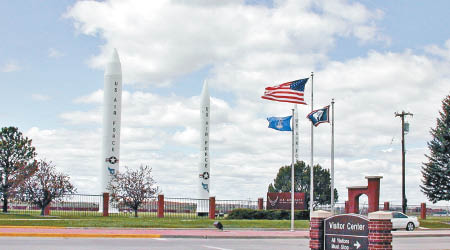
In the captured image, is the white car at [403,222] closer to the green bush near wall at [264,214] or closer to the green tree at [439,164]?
the green bush near wall at [264,214]

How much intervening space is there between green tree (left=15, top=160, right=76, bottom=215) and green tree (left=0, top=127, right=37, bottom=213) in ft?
16.2

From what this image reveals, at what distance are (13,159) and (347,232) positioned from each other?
137ft

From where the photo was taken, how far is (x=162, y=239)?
2592 cm

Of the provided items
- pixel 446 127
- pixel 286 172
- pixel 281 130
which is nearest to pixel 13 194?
pixel 281 130

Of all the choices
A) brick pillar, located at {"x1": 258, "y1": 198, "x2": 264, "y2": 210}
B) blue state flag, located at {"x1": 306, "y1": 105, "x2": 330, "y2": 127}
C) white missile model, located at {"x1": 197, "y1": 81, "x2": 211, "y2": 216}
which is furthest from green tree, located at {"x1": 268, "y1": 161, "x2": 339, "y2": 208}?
blue state flag, located at {"x1": 306, "y1": 105, "x2": 330, "y2": 127}

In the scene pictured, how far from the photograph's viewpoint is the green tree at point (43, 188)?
45.0 m

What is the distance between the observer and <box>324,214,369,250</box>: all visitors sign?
14.7 metres

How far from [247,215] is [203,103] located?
69.4 ft

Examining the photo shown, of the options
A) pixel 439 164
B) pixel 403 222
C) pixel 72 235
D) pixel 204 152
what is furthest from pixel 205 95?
pixel 72 235

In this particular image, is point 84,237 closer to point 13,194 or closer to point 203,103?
point 13,194

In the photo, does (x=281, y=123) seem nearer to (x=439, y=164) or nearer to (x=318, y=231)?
(x=318, y=231)

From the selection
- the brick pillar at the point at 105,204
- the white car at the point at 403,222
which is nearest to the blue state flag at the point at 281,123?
the white car at the point at 403,222

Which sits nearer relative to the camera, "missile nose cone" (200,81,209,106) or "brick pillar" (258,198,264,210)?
"brick pillar" (258,198,264,210)

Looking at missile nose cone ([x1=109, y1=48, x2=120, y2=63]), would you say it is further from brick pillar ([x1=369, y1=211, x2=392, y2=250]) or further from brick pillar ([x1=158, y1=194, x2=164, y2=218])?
brick pillar ([x1=369, y1=211, x2=392, y2=250])
